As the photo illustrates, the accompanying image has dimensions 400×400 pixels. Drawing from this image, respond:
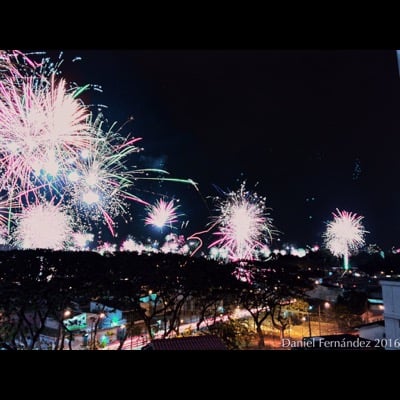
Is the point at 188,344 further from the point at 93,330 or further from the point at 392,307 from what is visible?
the point at 93,330

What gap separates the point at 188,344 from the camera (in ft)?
17.4

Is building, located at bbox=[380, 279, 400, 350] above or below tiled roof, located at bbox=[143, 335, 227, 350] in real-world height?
above

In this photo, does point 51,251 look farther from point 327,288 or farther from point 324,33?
point 327,288

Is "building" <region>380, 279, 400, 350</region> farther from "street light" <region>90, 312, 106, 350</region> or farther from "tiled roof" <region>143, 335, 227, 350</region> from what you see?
"street light" <region>90, 312, 106, 350</region>

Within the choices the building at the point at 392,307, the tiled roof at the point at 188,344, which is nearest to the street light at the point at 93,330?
the tiled roof at the point at 188,344

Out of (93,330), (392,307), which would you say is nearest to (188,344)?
(392,307)

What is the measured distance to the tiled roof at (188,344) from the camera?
4816mm

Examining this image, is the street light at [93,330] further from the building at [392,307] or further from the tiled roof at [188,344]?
the building at [392,307]

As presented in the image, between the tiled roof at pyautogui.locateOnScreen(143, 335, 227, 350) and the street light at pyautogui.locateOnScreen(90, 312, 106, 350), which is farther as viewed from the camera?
the street light at pyautogui.locateOnScreen(90, 312, 106, 350)

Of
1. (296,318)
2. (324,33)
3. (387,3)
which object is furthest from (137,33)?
(296,318)

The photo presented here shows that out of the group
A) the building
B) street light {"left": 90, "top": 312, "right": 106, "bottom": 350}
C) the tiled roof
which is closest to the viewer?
the tiled roof

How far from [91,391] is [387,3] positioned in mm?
3639

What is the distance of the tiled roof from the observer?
15.8 ft

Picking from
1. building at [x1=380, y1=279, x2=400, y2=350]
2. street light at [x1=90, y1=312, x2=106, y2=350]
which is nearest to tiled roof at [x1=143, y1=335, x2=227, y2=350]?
building at [x1=380, y1=279, x2=400, y2=350]
